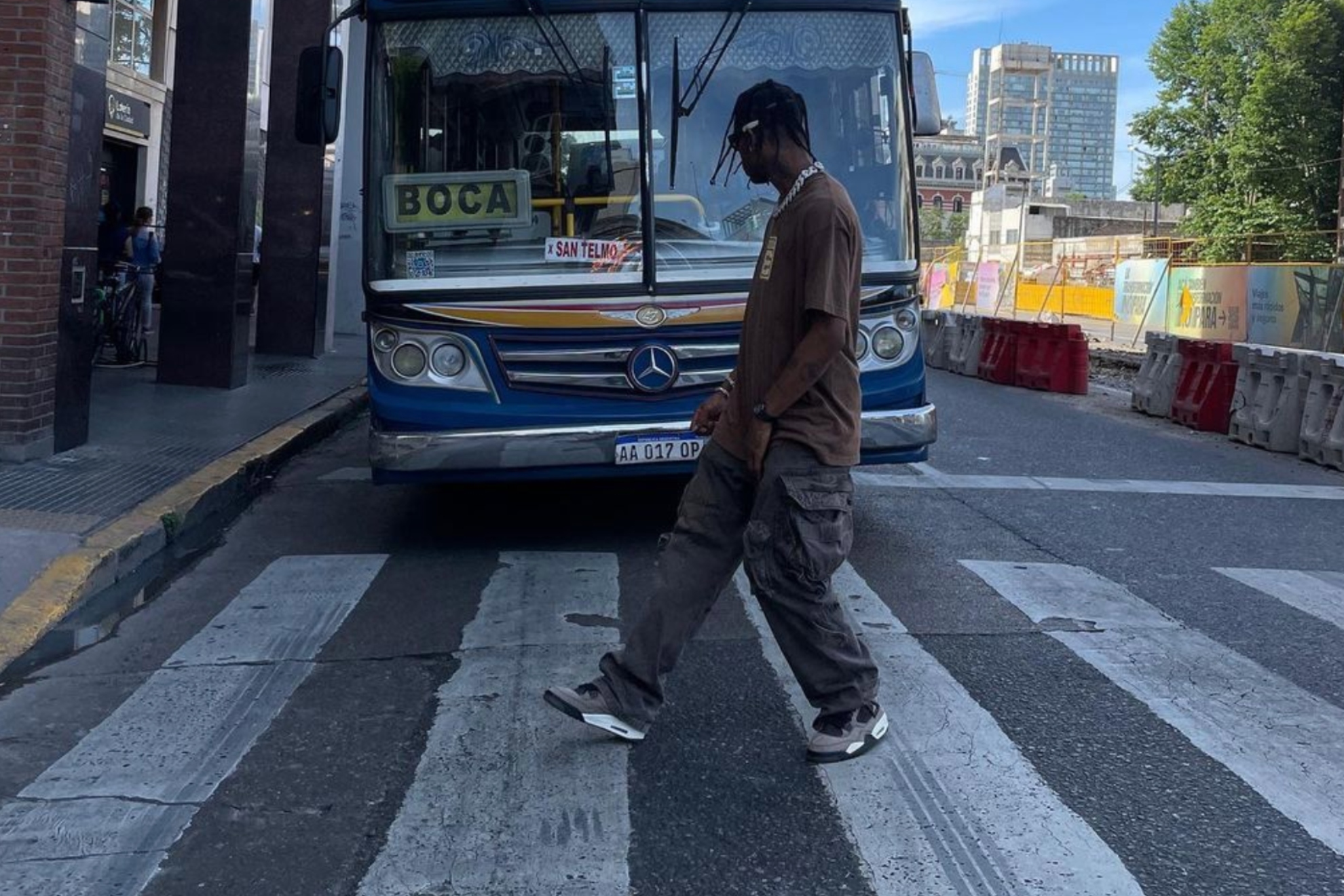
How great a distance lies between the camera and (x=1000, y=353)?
20.0 m

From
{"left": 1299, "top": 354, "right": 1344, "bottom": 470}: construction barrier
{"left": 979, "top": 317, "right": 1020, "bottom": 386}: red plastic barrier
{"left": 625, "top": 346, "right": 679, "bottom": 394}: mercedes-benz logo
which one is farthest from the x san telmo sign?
{"left": 625, "top": 346, "right": 679, "bottom": 394}: mercedes-benz logo

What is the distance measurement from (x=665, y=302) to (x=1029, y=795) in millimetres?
3689

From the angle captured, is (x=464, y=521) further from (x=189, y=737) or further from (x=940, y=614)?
(x=189, y=737)

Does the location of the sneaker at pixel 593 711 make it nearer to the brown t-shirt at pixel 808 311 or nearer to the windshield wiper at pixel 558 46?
the brown t-shirt at pixel 808 311

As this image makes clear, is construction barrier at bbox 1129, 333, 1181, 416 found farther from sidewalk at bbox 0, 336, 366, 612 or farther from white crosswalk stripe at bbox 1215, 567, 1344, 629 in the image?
sidewalk at bbox 0, 336, 366, 612

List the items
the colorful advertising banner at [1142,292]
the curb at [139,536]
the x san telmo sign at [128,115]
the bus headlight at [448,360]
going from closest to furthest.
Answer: the curb at [139,536], the bus headlight at [448,360], the x san telmo sign at [128,115], the colorful advertising banner at [1142,292]

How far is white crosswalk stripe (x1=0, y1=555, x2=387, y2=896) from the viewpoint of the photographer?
378cm

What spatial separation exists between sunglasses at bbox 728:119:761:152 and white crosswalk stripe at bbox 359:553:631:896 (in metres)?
1.88

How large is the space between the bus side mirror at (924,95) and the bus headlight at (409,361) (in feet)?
9.41

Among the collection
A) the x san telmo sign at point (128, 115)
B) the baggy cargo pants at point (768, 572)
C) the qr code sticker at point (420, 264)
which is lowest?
the baggy cargo pants at point (768, 572)

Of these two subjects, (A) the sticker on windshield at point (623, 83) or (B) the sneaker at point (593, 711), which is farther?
(A) the sticker on windshield at point (623, 83)

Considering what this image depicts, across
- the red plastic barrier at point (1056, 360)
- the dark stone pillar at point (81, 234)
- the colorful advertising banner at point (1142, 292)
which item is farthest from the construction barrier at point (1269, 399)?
the colorful advertising banner at point (1142, 292)

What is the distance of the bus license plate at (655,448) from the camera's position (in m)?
7.23

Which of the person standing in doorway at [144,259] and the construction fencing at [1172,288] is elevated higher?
the construction fencing at [1172,288]
